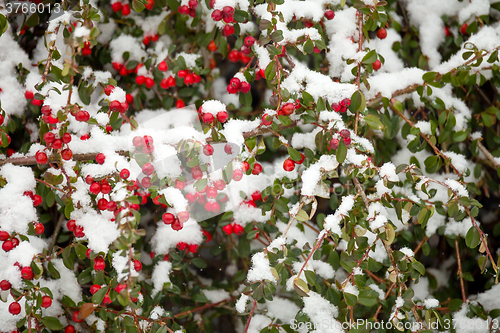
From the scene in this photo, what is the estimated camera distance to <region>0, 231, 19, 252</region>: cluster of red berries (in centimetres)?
100

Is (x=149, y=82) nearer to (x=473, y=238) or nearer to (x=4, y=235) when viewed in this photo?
(x=4, y=235)

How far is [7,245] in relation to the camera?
1.00 m

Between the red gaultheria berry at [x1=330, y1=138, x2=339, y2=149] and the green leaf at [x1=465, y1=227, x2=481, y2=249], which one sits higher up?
the red gaultheria berry at [x1=330, y1=138, x2=339, y2=149]

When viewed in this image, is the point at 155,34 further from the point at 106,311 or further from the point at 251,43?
the point at 106,311

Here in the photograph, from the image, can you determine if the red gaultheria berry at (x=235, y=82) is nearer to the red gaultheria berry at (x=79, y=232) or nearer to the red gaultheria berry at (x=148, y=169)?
the red gaultheria berry at (x=148, y=169)

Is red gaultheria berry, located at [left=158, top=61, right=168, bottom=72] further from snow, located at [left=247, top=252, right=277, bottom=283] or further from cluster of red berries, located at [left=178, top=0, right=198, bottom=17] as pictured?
snow, located at [left=247, top=252, right=277, bottom=283]

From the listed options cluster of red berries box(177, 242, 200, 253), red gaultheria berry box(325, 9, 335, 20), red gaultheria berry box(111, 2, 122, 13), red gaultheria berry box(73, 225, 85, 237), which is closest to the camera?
red gaultheria berry box(73, 225, 85, 237)

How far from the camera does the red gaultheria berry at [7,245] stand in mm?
995

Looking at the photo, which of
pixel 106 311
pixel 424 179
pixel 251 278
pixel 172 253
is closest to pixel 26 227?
pixel 106 311

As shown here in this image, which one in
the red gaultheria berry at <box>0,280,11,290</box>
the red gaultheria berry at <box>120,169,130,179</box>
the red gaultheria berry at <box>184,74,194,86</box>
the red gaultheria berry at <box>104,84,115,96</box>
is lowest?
the red gaultheria berry at <box>0,280,11,290</box>

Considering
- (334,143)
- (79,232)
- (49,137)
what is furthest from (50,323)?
(334,143)

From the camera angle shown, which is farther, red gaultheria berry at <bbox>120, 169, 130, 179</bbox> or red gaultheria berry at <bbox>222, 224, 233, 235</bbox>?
red gaultheria berry at <bbox>222, 224, 233, 235</bbox>

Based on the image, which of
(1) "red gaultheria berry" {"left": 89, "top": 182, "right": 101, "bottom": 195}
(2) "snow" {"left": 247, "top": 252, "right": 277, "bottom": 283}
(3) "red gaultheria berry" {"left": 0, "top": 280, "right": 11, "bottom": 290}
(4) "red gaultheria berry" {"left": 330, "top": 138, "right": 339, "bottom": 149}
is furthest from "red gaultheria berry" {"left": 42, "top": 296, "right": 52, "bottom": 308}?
(4) "red gaultheria berry" {"left": 330, "top": 138, "right": 339, "bottom": 149}

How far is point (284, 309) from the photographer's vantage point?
145 cm
